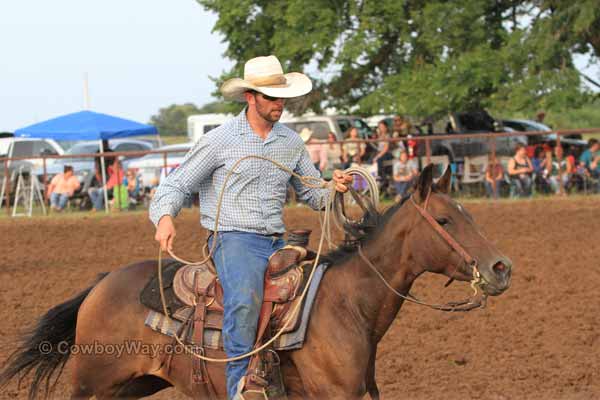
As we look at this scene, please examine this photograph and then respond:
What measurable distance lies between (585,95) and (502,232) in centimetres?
756

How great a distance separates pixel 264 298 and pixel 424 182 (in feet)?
3.26

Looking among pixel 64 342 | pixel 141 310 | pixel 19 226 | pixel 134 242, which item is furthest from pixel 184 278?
pixel 19 226

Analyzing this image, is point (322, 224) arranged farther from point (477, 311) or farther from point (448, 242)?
point (477, 311)

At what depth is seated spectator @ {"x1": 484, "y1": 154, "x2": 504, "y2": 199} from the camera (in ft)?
57.5

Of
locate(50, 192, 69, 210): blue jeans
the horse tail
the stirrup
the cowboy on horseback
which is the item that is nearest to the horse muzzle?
the cowboy on horseback

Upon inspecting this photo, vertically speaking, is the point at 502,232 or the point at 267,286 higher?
the point at 267,286

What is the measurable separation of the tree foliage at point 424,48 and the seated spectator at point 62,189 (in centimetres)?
572

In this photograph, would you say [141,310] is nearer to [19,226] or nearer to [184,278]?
[184,278]

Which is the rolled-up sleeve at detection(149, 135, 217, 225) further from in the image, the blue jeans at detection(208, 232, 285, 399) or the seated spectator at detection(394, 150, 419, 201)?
the seated spectator at detection(394, 150, 419, 201)

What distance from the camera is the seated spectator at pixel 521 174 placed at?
1734cm

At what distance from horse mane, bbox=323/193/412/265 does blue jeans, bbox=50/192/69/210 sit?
568 inches

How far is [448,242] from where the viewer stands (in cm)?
441

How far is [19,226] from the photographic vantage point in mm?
16219

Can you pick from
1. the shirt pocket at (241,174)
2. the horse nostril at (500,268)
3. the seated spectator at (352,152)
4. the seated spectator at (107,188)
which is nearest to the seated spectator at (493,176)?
the seated spectator at (352,152)
